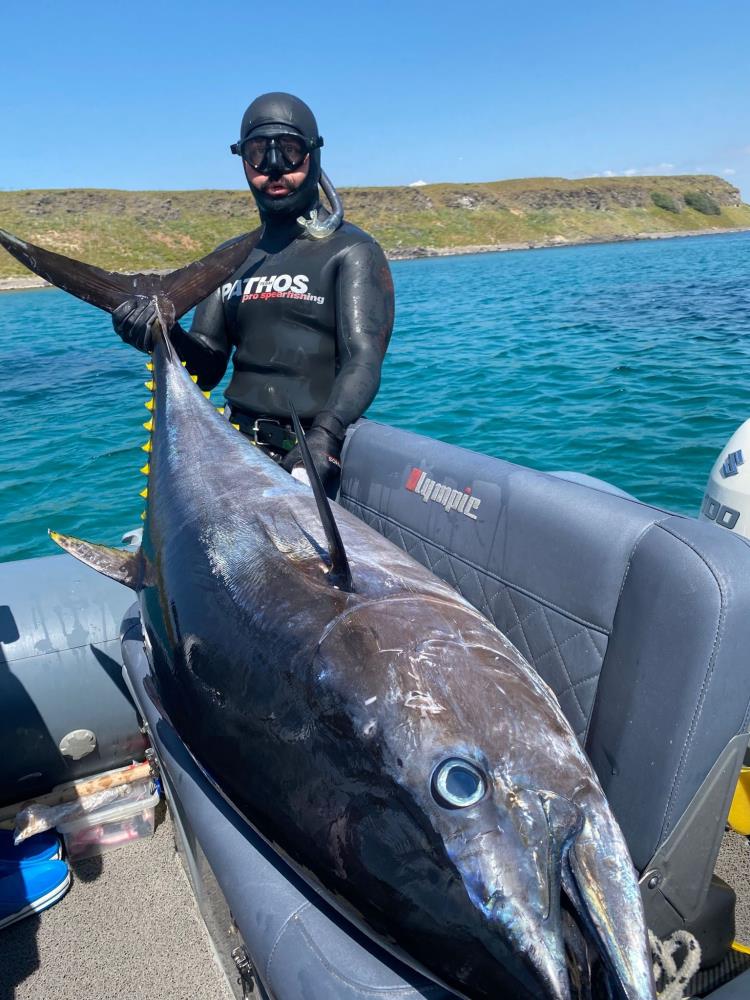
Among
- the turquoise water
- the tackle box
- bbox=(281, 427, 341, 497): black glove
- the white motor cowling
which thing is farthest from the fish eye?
the turquoise water

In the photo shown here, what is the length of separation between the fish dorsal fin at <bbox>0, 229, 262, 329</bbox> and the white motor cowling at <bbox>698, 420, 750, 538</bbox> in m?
2.62

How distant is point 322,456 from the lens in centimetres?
266

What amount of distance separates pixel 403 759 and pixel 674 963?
99 centimetres

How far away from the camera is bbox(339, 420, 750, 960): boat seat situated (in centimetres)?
154

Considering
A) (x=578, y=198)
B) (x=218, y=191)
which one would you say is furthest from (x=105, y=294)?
(x=578, y=198)

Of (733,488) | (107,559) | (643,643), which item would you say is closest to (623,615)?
(643,643)

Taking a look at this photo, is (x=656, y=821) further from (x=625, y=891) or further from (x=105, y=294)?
(x=105, y=294)

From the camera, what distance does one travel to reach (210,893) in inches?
79.1

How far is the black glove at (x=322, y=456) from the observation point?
265 cm

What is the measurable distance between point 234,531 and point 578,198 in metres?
101

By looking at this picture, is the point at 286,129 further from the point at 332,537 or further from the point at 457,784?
the point at 457,784

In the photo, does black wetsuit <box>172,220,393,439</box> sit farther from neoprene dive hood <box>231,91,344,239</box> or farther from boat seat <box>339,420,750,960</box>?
boat seat <box>339,420,750,960</box>

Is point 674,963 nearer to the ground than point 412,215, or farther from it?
nearer to the ground

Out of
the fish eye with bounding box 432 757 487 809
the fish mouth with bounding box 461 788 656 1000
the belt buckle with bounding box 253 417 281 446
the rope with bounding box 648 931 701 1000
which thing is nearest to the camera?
the fish mouth with bounding box 461 788 656 1000
